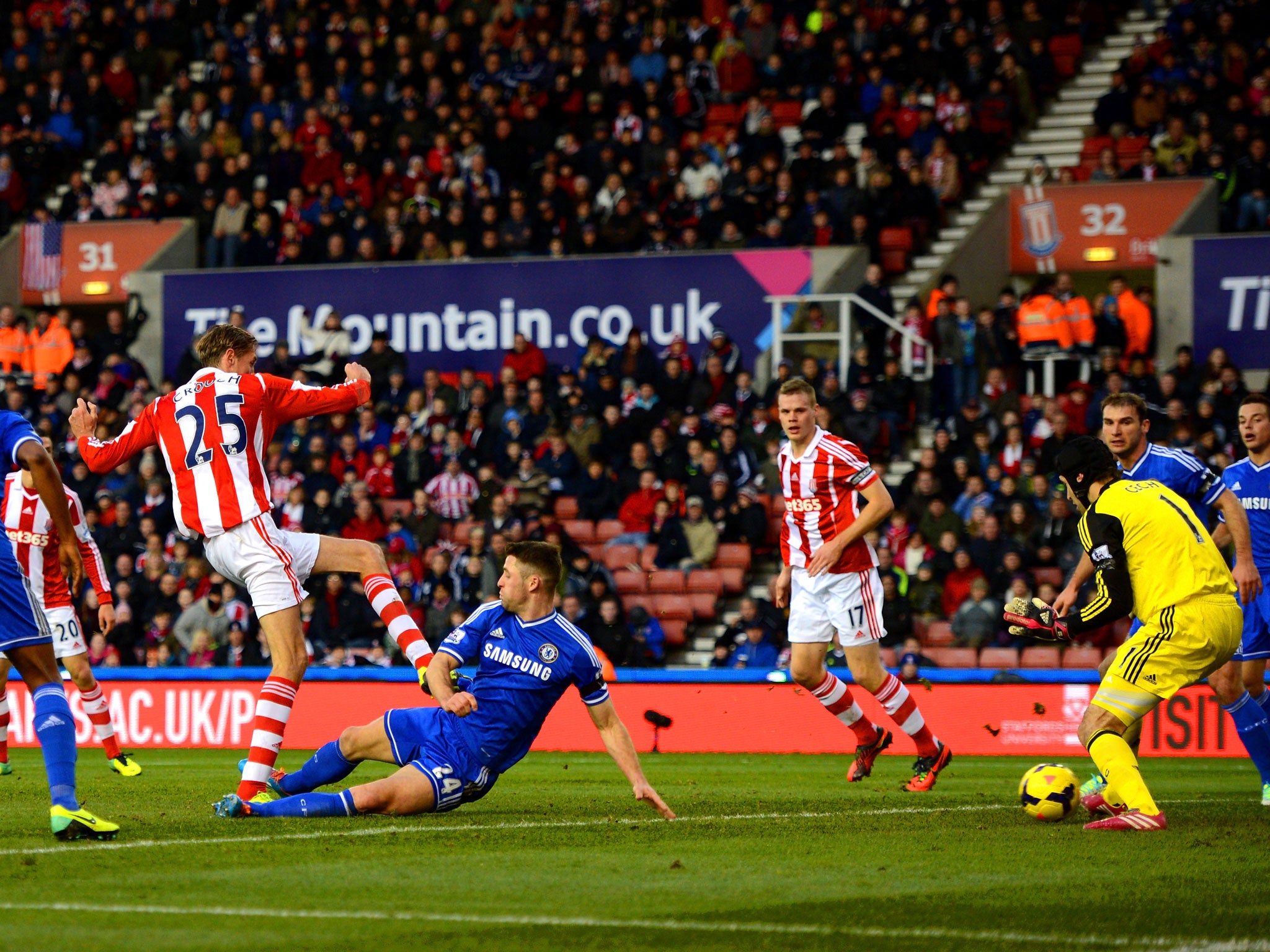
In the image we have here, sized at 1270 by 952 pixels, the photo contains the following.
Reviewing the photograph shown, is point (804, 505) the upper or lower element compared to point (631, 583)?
upper

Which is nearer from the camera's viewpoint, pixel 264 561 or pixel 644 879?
pixel 644 879

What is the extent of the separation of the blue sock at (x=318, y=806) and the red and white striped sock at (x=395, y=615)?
81 centimetres

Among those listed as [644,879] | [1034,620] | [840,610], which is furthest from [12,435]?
[840,610]

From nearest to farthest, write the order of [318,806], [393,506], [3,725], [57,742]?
[57,742] → [318,806] → [3,725] → [393,506]

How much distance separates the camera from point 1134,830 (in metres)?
8.18

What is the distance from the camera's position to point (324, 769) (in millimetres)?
8594

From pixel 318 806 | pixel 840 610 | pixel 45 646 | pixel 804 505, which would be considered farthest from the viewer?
pixel 804 505

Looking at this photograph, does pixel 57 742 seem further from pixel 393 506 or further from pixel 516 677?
pixel 393 506

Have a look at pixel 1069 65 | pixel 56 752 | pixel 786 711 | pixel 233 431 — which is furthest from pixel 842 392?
pixel 56 752

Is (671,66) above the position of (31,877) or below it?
above

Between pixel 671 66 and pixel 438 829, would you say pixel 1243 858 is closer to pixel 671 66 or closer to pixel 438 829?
pixel 438 829

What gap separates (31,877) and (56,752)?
3.37 feet

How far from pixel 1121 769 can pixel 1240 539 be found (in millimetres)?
2340

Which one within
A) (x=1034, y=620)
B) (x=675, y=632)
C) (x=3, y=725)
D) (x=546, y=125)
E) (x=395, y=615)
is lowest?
(x=675, y=632)
